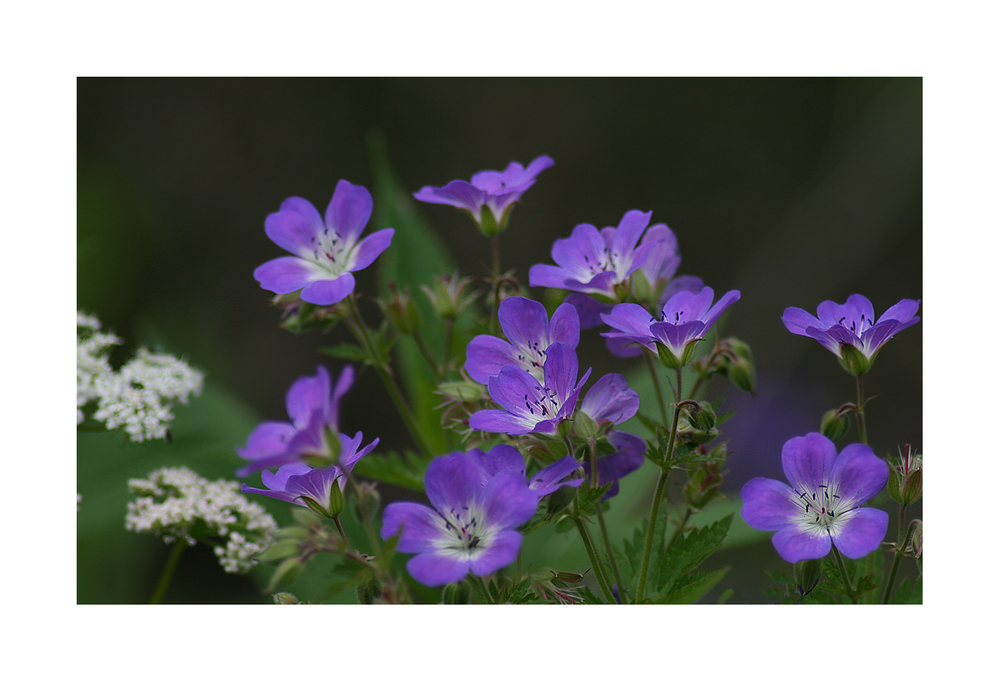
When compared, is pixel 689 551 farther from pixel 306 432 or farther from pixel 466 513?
pixel 306 432

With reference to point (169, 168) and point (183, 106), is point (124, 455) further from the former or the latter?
point (183, 106)

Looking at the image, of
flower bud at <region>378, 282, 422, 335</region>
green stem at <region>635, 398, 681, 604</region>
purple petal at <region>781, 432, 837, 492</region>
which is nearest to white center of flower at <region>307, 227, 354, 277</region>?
flower bud at <region>378, 282, 422, 335</region>

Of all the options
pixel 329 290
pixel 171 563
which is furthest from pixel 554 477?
pixel 171 563

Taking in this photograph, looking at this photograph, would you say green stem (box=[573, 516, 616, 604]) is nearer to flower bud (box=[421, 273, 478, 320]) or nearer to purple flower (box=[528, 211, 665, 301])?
purple flower (box=[528, 211, 665, 301])

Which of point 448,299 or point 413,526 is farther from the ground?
point 448,299

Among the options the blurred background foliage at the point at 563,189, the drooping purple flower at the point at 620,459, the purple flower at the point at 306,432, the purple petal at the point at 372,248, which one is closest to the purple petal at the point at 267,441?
the purple flower at the point at 306,432
